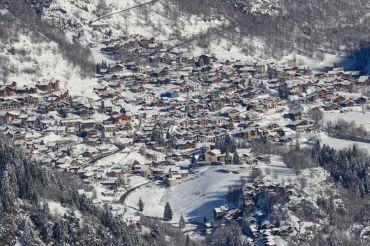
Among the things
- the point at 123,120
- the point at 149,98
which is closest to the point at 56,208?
the point at 123,120

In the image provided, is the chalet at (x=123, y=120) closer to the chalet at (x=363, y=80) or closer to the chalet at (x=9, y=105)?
the chalet at (x=9, y=105)

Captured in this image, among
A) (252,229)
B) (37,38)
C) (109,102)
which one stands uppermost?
(37,38)

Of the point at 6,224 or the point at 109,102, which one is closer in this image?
the point at 6,224

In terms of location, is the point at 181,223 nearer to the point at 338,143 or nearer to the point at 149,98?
the point at 338,143

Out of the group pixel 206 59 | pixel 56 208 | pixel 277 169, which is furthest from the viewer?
pixel 206 59

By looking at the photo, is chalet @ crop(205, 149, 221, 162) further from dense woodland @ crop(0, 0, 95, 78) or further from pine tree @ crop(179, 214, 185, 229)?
dense woodland @ crop(0, 0, 95, 78)

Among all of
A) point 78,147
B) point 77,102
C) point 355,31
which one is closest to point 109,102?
point 77,102

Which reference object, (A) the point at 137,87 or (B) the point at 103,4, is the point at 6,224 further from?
(B) the point at 103,4
